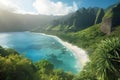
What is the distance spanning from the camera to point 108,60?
35125 millimetres

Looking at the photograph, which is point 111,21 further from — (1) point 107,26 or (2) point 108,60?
(2) point 108,60

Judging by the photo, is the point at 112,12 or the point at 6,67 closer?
the point at 6,67

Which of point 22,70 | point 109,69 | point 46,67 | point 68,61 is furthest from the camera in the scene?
point 68,61

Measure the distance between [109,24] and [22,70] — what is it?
414 feet

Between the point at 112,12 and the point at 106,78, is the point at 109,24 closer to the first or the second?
the point at 112,12

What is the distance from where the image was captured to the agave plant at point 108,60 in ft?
115

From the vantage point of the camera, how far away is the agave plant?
3491cm

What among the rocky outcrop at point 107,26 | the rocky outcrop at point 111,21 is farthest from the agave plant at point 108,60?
the rocky outcrop at point 107,26

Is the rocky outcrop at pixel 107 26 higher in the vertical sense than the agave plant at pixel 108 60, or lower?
higher

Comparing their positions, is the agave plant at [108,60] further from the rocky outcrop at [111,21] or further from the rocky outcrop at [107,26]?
the rocky outcrop at [107,26]

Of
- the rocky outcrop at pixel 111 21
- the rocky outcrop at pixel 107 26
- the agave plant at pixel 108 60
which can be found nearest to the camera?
the agave plant at pixel 108 60

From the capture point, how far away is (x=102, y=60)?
35625 millimetres

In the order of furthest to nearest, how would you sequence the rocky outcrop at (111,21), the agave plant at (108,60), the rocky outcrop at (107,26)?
the rocky outcrop at (111,21) → the rocky outcrop at (107,26) → the agave plant at (108,60)

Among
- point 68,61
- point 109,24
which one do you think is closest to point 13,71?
point 68,61
